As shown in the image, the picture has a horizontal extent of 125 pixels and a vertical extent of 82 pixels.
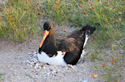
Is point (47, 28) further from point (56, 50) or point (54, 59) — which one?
point (54, 59)

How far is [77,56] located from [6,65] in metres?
→ 1.81

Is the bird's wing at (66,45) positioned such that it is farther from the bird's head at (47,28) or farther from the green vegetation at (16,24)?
the green vegetation at (16,24)

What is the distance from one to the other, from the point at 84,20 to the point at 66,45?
1400mm

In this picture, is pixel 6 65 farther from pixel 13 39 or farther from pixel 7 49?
pixel 13 39

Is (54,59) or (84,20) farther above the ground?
(84,20)

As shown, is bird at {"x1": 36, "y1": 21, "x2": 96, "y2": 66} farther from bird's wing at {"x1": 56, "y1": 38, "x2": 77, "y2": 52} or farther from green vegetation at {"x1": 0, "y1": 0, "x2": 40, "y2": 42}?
green vegetation at {"x1": 0, "y1": 0, "x2": 40, "y2": 42}

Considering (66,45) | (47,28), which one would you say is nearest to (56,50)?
(66,45)

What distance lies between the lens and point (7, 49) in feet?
15.9

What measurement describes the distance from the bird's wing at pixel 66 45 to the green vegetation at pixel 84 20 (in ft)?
1.73

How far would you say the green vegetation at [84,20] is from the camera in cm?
434

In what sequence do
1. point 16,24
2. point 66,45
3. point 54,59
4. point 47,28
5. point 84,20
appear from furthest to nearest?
point 84,20 < point 16,24 < point 66,45 < point 54,59 < point 47,28

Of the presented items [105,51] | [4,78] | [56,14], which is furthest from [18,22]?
[105,51]

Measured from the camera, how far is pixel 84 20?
5250 millimetres

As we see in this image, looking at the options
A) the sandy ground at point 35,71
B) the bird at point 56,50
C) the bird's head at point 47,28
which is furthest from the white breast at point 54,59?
the bird's head at point 47,28
